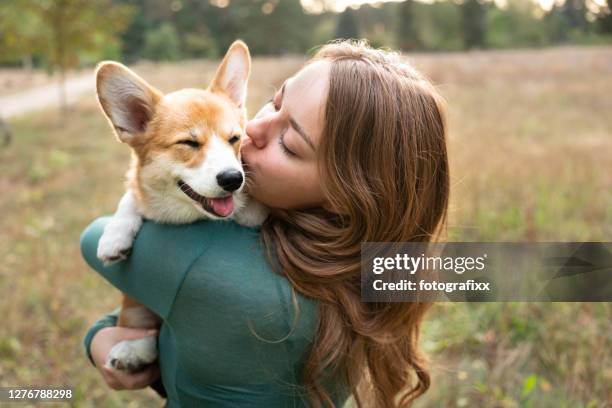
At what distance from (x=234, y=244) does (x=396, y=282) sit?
509mm

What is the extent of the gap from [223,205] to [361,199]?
524 millimetres

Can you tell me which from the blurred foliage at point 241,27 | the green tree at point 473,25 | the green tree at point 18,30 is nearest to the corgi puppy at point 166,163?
the blurred foliage at point 241,27

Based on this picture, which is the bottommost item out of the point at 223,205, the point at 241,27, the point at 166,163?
the point at 223,205

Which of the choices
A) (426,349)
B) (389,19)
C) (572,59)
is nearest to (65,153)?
(426,349)

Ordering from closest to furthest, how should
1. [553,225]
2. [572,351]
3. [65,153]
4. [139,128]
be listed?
[139,128]
[572,351]
[553,225]
[65,153]

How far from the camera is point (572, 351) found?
3.03m

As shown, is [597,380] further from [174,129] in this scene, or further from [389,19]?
[389,19]

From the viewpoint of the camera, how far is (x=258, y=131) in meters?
1.84

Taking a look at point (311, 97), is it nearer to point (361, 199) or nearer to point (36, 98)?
point (361, 199)

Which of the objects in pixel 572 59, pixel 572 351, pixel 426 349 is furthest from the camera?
pixel 572 59

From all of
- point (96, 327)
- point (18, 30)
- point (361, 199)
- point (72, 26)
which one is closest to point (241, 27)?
point (72, 26)

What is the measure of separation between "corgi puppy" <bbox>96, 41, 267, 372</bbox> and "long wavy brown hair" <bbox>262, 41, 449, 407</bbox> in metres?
0.26

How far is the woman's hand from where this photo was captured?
1934 millimetres

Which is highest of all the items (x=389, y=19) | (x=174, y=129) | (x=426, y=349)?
(x=389, y=19)
